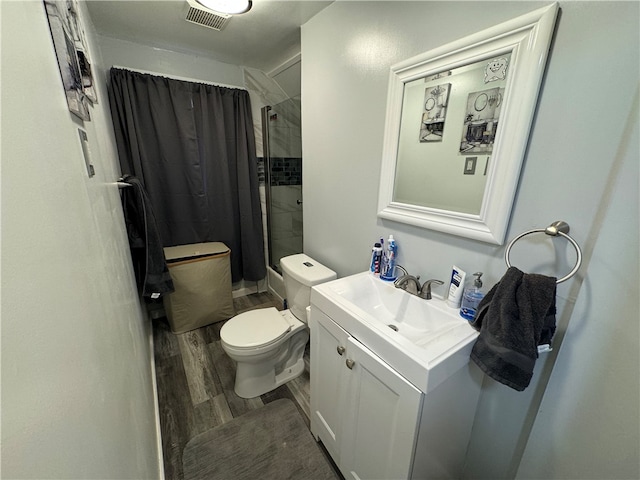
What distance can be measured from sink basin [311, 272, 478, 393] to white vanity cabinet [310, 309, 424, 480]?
0.05m

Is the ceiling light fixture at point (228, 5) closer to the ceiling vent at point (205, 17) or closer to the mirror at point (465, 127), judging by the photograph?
the ceiling vent at point (205, 17)

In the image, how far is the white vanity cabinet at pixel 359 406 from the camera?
84 centimetres

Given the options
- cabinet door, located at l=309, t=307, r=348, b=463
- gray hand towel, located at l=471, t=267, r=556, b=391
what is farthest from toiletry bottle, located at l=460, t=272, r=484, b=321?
cabinet door, located at l=309, t=307, r=348, b=463

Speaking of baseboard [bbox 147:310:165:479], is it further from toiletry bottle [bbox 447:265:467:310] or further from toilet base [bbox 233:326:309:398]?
toiletry bottle [bbox 447:265:467:310]

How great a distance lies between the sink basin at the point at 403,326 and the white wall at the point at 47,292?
73 centimetres

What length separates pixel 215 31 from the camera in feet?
5.86

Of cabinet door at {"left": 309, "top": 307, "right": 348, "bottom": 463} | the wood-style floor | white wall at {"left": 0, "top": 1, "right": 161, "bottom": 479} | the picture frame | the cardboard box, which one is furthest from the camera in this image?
the cardboard box

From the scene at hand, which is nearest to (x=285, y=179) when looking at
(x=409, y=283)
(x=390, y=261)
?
(x=390, y=261)

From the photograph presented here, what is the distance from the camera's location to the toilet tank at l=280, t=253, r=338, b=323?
5.40 feet

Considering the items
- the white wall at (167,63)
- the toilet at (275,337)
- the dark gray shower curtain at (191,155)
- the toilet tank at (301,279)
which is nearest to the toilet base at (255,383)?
the toilet at (275,337)

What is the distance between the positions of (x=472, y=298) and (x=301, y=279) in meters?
0.97

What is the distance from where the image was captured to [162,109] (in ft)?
6.86

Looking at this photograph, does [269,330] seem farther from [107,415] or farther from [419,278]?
[107,415]

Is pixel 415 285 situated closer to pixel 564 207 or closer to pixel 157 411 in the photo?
pixel 564 207
